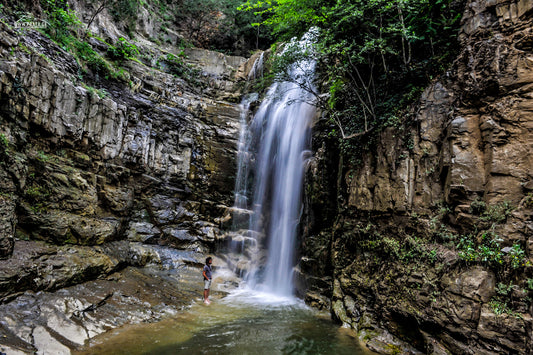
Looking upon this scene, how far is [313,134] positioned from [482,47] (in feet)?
21.3

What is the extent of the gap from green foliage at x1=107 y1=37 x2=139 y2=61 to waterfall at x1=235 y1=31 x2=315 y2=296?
293 inches

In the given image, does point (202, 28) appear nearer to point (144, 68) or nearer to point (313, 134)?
point (144, 68)

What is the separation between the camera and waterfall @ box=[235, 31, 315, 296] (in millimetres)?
11328

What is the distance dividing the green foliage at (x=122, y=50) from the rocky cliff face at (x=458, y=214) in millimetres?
13641

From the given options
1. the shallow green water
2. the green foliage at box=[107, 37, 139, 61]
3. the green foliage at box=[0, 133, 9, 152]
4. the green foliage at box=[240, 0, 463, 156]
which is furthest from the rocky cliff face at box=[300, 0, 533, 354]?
the green foliage at box=[107, 37, 139, 61]

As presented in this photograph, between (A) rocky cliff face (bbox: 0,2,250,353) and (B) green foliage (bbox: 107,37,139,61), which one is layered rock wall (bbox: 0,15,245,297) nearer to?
(A) rocky cliff face (bbox: 0,2,250,353)

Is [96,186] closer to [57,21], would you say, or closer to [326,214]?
[57,21]

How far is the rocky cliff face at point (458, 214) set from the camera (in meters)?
4.98

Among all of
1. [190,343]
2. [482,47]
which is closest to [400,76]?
[482,47]

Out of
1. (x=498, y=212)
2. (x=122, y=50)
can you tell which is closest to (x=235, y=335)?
(x=498, y=212)

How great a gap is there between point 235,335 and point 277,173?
8.11 m

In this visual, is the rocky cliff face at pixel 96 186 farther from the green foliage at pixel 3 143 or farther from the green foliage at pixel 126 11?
the green foliage at pixel 126 11

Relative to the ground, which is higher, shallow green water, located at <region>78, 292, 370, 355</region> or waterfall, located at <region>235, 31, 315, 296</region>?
waterfall, located at <region>235, 31, 315, 296</region>

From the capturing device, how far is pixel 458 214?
5867 mm
